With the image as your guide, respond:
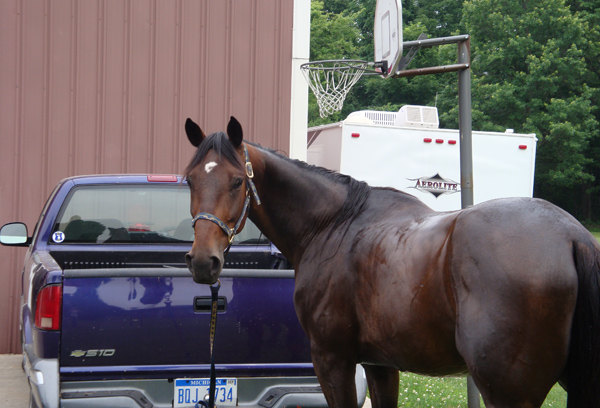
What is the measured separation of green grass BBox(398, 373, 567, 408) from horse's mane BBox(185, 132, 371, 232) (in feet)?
Result: 8.25

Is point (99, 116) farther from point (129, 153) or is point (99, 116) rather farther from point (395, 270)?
point (395, 270)

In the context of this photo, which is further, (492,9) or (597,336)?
(492,9)

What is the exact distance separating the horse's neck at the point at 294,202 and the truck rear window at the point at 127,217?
1.18 m

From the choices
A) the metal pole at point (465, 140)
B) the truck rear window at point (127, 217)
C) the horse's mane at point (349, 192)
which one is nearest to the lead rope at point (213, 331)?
the horse's mane at point (349, 192)

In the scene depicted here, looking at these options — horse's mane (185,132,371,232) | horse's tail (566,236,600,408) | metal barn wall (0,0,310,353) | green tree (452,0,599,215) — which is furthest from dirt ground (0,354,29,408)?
green tree (452,0,599,215)

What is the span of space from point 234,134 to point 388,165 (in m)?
7.70

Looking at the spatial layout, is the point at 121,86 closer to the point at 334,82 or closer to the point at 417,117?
the point at 334,82

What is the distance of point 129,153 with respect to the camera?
7.46m

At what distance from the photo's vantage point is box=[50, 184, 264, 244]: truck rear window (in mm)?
4691

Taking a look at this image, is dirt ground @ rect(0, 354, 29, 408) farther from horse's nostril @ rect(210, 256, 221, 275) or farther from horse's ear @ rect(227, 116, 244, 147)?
horse's ear @ rect(227, 116, 244, 147)

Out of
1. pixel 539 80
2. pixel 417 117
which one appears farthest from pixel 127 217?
pixel 539 80

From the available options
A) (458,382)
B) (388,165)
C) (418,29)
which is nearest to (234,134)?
(458,382)

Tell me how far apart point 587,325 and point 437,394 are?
3.62 m

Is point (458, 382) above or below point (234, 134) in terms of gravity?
below
